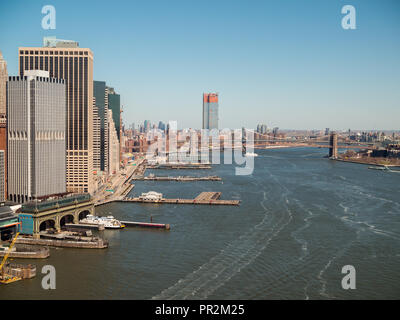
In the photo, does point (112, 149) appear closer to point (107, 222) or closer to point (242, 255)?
point (107, 222)

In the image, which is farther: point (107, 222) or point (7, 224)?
point (107, 222)

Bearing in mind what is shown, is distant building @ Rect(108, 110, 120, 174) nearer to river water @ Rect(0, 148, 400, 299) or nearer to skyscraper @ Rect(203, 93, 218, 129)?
river water @ Rect(0, 148, 400, 299)

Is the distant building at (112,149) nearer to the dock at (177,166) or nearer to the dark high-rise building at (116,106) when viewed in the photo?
the dock at (177,166)

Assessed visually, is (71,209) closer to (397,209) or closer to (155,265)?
(155,265)

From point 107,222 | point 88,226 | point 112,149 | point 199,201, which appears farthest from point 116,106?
point 107,222

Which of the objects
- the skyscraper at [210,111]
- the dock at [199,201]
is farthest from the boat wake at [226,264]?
the skyscraper at [210,111]

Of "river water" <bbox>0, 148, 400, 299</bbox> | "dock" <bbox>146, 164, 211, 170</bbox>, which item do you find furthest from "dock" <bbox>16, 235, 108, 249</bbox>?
"dock" <bbox>146, 164, 211, 170</bbox>
